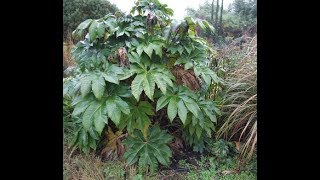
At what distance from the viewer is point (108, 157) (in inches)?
96.6

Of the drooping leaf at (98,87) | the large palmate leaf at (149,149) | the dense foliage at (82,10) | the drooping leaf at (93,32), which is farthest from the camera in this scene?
the dense foliage at (82,10)

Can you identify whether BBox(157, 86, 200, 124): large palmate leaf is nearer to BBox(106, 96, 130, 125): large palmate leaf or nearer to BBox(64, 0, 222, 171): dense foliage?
BBox(64, 0, 222, 171): dense foliage

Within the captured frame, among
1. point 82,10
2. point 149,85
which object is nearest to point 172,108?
point 149,85

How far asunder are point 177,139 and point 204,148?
210mm

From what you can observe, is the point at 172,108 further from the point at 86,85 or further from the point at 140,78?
the point at 86,85

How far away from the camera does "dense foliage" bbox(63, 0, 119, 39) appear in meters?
4.51

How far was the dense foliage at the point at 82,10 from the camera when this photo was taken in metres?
4.51

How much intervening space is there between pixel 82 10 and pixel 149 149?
2848 mm

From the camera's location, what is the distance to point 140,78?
2148 millimetres

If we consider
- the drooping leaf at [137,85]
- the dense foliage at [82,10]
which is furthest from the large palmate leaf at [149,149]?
the dense foliage at [82,10]

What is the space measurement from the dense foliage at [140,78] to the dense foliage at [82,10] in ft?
7.03

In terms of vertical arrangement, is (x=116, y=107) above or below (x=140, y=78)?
below

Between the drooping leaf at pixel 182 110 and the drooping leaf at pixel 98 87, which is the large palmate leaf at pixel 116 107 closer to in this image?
the drooping leaf at pixel 98 87

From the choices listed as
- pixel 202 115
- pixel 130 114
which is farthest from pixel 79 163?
pixel 202 115
